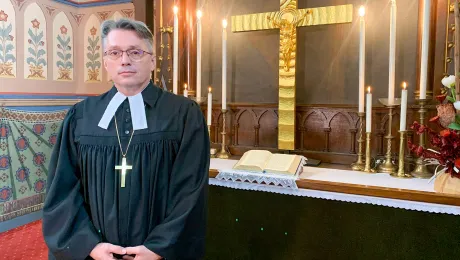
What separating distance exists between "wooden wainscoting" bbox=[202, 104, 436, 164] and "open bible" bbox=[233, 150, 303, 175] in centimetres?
42

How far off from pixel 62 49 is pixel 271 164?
3.00 m

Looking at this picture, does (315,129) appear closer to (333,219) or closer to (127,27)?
(333,219)

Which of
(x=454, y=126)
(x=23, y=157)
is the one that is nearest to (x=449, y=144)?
(x=454, y=126)

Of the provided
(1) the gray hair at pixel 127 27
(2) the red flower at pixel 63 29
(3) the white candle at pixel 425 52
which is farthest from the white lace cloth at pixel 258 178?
(2) the red flower at pixel 63 29

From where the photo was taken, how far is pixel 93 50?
405 centimetres

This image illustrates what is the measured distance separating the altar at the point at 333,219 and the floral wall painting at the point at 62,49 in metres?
2.51

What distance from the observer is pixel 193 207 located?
1.31 metres

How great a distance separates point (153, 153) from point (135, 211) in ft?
0.75

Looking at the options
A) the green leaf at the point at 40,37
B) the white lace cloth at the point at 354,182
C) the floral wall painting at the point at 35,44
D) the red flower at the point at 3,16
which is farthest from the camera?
the green leaf at the point at 40,37

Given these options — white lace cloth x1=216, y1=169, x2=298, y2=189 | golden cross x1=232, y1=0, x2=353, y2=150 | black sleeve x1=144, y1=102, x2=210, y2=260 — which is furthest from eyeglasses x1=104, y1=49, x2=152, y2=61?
golden cross x1=232, y1=0, x2=353, y2=150

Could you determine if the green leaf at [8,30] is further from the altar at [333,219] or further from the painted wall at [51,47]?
the altar at [333,219]

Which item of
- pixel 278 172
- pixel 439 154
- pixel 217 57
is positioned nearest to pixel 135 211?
pixel 278 172

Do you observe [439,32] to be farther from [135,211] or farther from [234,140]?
[135,211]

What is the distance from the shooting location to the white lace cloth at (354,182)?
66.3 inches
